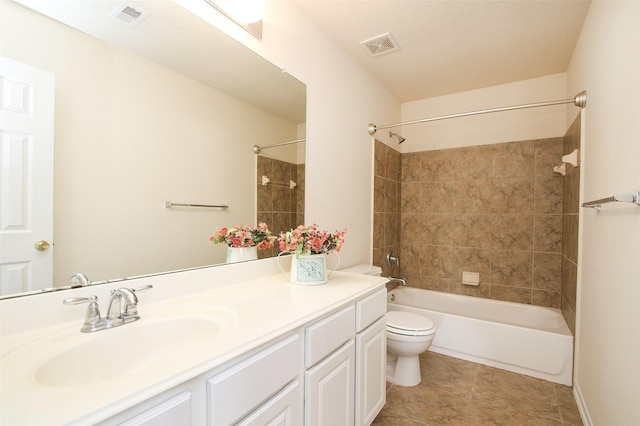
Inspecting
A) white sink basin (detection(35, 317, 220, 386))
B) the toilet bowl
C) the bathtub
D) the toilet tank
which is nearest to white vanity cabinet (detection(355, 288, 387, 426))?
the toilet bowl

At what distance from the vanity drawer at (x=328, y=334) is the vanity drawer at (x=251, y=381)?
0.20 feet

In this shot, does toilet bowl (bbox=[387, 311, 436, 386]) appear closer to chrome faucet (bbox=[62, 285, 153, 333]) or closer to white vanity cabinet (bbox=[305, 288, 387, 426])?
white vanity cabinet (bbox=[305, 288, 387, 426])

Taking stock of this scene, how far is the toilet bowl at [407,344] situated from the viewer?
1.94 metres

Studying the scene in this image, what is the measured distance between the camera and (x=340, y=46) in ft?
7.07

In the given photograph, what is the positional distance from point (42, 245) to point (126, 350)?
1.30 ft

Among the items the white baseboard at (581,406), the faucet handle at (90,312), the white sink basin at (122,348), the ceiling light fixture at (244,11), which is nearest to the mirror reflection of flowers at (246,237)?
the white sink basin at (122,348)

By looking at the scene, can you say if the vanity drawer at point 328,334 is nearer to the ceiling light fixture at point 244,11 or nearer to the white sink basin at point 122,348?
the white sink basin at point 122,348

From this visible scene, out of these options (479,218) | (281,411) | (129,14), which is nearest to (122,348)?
(281,411)

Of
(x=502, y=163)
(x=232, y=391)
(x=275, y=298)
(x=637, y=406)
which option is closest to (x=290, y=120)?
(x=275, y=298)

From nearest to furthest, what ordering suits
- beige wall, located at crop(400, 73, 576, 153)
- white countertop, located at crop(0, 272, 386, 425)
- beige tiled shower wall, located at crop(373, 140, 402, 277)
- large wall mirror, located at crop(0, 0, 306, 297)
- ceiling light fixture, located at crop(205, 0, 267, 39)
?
1. white countertop, located at crop(0, 272, 386, 425)
2. large wall mirror, located at crop(0, 0, 306, 297)
3. ceiling light fixture, located at crop(205, 0, 267, 39)
4. beige wall, located at crop(400, 73, 576, 153)
5. beige tiled shower wall, located at crop(373, 140, 402, 277)

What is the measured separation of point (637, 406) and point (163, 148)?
195 cm

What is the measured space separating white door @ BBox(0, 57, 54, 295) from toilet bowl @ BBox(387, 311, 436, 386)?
6.10 feet

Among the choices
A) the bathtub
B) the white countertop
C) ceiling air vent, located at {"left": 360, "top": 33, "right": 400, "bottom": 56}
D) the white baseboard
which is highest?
ceiling air vent, located at {"left": 360, "top": 33, "right": 400, "bottom": 56}

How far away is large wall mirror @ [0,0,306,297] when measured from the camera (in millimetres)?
868
